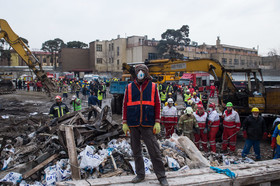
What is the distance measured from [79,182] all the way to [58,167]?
1.24 meters

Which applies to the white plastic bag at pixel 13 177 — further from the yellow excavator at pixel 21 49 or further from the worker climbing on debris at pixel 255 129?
the yellow excavator at pixel 21 49

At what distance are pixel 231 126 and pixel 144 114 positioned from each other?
487 centimetres

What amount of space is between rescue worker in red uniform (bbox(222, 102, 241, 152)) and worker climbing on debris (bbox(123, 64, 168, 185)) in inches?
178

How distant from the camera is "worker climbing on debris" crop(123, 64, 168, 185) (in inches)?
141

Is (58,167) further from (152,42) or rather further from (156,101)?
(152,42)

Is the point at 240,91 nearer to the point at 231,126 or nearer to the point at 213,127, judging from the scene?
the point at 231,126

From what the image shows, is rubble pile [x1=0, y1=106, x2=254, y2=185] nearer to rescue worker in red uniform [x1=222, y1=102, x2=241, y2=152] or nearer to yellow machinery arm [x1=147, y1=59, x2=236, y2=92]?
rescue worker in red uniform [x1=222, y1=102, x2=241, y2=152]

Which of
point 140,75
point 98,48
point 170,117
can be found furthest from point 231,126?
point 98,48

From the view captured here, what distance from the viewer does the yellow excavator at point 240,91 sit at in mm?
8641

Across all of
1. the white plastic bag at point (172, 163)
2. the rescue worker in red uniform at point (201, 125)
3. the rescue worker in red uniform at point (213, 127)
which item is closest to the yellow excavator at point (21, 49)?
the rescue worker in red uniform at point (201, 125)

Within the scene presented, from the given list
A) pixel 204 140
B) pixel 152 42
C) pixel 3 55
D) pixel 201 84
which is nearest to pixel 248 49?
pixel 152 42

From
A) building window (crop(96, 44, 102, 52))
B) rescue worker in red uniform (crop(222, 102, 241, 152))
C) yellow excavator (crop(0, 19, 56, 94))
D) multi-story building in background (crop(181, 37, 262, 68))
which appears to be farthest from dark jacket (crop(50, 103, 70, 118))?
building window (crop(96, 44, 102, 52))

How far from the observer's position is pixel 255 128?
646cm

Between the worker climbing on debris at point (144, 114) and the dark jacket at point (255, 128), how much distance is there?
157 inches
